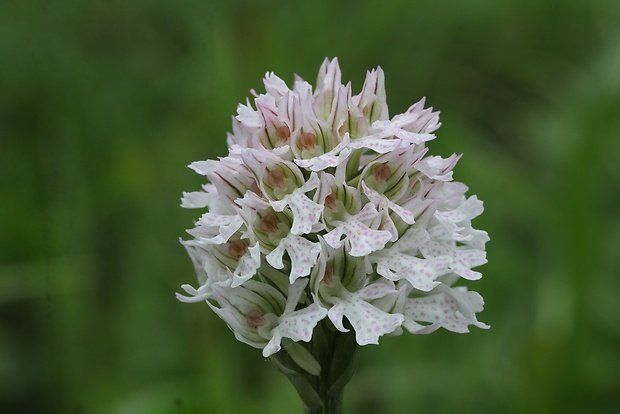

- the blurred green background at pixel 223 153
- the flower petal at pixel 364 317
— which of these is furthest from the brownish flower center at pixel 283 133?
the blurred green background at pixel 223 153

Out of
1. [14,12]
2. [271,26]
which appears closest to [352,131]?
[271,26]

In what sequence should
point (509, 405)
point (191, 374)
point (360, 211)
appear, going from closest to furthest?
1. point (360, 211)
2. point (509, 405)
3. point (191, 374)

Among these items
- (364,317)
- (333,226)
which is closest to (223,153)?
(333,226)

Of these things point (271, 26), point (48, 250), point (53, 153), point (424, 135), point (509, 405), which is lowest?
point (509, 405)

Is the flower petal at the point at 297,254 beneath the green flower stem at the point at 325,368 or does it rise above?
above

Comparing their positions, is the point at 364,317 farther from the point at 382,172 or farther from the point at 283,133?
the point at 283,133

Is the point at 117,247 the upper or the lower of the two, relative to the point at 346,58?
lower

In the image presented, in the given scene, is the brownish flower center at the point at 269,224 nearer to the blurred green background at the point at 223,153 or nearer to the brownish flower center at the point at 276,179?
the brownish flower center at the point at 276,179

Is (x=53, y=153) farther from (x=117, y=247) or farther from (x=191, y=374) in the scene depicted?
(x=191, y=374)
